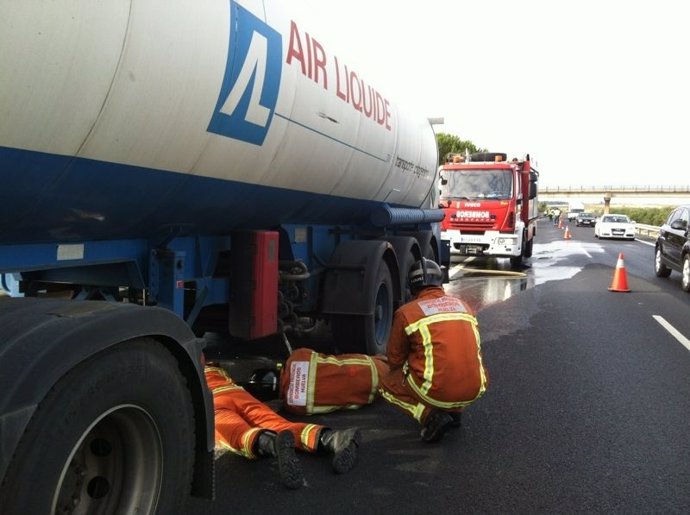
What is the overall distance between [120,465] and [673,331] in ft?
25.4

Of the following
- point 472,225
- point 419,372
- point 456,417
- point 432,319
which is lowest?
point 456,417

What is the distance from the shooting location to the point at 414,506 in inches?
124

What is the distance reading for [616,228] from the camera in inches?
1287

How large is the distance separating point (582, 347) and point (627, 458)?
3.27 m

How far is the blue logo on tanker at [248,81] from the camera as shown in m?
3.10

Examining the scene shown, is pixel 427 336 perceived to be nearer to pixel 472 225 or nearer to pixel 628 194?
pixel 472 225

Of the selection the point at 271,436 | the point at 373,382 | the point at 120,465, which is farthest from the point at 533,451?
the point at 120,465

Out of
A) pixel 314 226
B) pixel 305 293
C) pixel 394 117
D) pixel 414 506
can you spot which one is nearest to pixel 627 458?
pixel 414 506

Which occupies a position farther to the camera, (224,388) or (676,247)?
(676,247)

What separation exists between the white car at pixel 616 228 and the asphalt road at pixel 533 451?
2788 cm

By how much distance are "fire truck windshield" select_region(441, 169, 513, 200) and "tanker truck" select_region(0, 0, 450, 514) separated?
11433 mm

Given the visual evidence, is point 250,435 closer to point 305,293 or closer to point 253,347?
point 305,293

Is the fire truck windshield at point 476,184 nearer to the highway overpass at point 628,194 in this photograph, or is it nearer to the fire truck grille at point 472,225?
the fire truck grille at point 472,225

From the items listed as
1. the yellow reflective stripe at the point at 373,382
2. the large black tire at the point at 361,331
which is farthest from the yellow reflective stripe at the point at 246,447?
the large black tire at the point at 361,331
